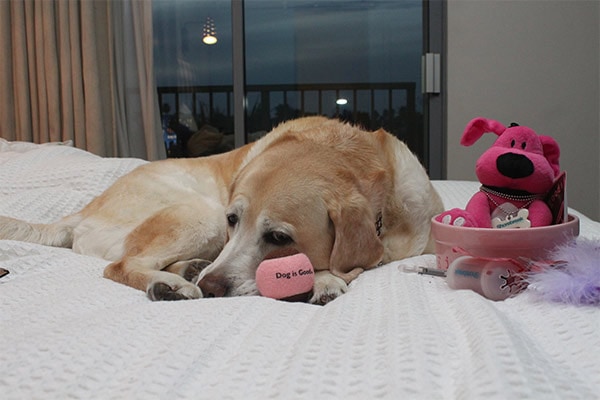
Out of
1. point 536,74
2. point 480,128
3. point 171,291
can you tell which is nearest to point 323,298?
point 171,291

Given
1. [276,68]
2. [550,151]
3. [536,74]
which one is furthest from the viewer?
[276,68]

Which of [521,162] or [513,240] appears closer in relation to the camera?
[513,240]

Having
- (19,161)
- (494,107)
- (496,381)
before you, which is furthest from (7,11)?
(496,381)

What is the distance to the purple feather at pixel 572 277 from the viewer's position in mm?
904

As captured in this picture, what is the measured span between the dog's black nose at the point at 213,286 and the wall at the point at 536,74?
127 inches

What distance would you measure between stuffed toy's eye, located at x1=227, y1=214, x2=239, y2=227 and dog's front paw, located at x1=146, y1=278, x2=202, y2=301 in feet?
0.73

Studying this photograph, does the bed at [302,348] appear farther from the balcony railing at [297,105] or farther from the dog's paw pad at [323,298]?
the balcony railing at [297,105]

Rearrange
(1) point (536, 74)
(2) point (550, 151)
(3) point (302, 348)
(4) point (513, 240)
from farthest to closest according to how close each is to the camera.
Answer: (1) point (536, 74)
(2) point (550, 151)
(4) point (513, 240)
(3) point (302, 348)

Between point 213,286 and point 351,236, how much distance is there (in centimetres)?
36

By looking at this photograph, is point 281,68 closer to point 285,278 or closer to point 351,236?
point 351,236

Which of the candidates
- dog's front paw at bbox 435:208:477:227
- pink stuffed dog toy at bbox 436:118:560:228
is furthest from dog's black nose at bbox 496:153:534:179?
dog's front paw at bbox 435:208:477:227

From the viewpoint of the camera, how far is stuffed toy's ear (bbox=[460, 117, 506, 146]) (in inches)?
54.4

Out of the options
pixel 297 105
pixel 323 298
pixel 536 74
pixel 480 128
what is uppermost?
pixel 536 74

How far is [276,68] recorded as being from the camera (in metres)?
4.56
